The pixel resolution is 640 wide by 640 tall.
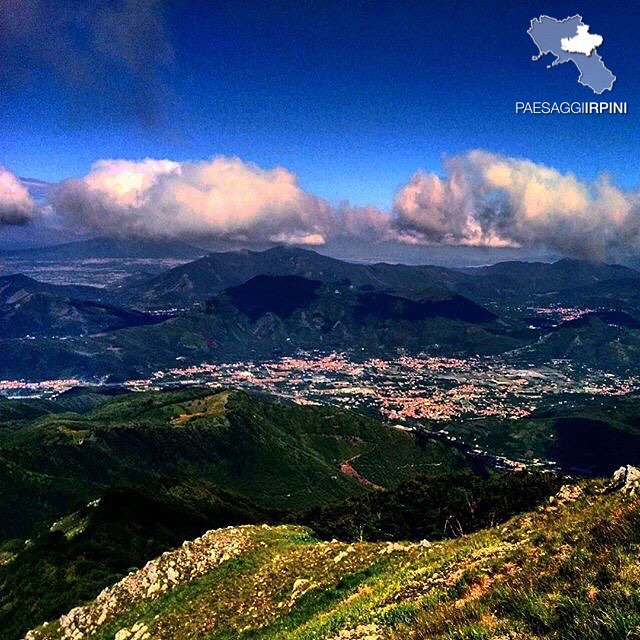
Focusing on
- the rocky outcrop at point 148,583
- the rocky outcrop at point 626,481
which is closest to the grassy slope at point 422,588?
the rocky outcrop at point 148,583

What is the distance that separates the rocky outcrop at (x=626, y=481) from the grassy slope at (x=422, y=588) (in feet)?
3.96

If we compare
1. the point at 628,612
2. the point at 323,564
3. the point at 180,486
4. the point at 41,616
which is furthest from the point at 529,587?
the point at 180,486

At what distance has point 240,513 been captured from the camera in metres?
136

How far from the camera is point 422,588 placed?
798 inches

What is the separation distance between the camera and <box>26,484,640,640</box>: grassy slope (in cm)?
1076

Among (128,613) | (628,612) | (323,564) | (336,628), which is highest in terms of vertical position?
(628,612)

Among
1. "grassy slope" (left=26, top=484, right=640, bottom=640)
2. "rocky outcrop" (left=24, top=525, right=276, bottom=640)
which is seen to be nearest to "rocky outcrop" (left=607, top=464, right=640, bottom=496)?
"grassy slope" (left=26, top=484, right=640, bottom=640)

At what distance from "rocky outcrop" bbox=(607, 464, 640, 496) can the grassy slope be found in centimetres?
121

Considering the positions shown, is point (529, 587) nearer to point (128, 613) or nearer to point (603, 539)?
point (603, 539)

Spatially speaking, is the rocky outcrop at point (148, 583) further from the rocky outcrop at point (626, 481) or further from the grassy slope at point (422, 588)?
the rocky outcrop at point (626, 481)

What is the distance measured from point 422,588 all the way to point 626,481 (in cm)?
2020

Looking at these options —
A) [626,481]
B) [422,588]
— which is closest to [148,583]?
[422,588]

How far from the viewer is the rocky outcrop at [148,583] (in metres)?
44.1

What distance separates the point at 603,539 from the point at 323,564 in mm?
29572
